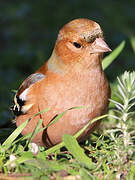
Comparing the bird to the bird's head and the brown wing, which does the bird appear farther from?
the brown wing

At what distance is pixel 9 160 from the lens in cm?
326

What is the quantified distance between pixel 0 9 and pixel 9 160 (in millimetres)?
7019

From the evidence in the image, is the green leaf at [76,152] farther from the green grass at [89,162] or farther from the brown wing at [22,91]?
the brown wing at [22,91]

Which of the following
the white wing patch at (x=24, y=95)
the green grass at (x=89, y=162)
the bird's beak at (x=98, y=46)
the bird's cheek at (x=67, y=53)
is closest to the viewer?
the green grass at (x=89, y=162)

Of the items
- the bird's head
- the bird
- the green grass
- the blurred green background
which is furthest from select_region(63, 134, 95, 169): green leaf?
the blurred green background

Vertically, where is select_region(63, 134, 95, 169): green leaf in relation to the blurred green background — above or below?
below

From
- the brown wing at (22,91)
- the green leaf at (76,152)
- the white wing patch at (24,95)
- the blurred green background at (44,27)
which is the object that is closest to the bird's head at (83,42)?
the brown wing at (22,91)

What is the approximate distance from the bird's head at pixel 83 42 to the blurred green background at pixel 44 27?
284 cm

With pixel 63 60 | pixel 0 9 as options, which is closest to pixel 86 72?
pixel 63 60

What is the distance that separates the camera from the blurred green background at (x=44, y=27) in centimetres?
751

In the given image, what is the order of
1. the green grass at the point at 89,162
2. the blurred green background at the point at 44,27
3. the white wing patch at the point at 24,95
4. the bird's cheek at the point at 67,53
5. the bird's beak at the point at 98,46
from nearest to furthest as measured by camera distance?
the green grass at the point at 89,162, the bird's beak at the point at 98,46, the bird's cheek at the point at 67,53, the white wing patch at the point at 24,95, the blurred green background at the point at 44,27

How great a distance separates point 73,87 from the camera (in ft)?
12.1

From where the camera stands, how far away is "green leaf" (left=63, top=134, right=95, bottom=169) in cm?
322

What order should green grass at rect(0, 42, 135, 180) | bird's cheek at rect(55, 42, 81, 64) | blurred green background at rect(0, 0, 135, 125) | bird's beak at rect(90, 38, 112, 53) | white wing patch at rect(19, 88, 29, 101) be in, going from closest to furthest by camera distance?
1. green grass at rect(0, 42, 135, 180)
2. bird's beak at rect(90, 38, 112, 53)
3. bird's cheek at rect(55, 42, 81, 64)
4. white wing patch at rect(19, 88, 29, 101)
5. blurred green background at rect(0, 0, 135, 125)
